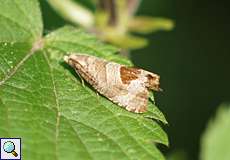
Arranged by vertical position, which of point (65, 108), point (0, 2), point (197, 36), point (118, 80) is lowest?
point (65, 108)

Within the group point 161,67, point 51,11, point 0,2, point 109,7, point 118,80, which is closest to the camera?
point 0,2

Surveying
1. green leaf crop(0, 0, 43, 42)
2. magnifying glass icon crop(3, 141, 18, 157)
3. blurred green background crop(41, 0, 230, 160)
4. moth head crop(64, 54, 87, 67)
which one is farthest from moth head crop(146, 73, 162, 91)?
blurred green background crop(41, 0, 230, 160)

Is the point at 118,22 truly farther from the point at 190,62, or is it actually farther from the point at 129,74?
the point at 190,62

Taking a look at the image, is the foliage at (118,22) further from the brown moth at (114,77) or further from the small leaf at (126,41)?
the brown moth at (114,77)

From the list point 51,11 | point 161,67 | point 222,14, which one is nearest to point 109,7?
point 51,11

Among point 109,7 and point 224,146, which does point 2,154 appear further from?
point 224,146

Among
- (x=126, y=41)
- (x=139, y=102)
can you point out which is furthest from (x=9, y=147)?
(x=126, y=41)

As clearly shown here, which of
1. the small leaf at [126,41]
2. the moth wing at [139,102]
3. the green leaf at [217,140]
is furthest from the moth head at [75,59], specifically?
the green leaf at [217,140]
